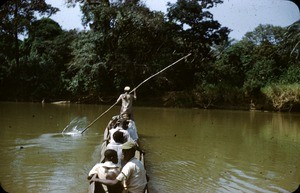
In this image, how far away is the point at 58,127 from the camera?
15.1 metres

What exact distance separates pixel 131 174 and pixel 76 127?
37.9 feet

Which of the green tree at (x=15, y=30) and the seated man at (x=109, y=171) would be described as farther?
the green tree at (x=15, y=30)

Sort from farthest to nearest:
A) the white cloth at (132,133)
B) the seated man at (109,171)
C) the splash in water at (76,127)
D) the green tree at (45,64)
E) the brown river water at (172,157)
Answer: the green tree at (45,64) < the splash in water at (76,127) < the white cloth at (132,133) < the brown river water at (172,157) < the seated man at (109,171)

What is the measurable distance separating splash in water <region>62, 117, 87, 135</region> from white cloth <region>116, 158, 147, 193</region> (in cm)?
964

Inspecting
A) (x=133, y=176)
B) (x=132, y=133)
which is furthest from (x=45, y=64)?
(x=133, y=176)

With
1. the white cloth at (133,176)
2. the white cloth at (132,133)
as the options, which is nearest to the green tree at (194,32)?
the white cloth at (132,133)

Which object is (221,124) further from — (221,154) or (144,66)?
(144,66)

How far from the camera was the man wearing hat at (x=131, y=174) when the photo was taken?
432 centimetres

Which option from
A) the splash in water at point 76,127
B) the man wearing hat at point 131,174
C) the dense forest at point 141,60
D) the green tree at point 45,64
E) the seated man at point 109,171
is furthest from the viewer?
the green tree at point 45,64

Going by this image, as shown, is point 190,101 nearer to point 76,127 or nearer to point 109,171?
point 76,127

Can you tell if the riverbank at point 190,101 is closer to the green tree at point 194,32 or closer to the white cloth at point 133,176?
the green tree at point 194,32

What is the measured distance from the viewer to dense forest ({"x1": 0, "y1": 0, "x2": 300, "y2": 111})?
1070 inches

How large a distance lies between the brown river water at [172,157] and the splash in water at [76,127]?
351 millimetres

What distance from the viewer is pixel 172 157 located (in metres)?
10.1
